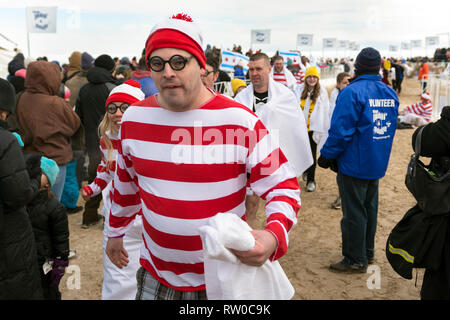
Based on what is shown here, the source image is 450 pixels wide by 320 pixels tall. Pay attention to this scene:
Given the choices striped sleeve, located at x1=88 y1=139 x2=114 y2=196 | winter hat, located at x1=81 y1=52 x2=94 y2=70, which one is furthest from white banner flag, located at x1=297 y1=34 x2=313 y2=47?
striped sleeve, located at x1=88 y1=139 x2=114 y2=196

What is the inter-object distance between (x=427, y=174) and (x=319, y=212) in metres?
3.93

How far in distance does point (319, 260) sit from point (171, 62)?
3.94 m

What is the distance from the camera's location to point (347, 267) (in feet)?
15.0

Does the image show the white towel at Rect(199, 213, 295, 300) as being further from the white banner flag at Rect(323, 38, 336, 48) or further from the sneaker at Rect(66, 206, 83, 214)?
the white banner flag at Rect(323, 38, 336, 48)

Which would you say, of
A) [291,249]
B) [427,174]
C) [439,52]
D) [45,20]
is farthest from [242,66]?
[439,52]

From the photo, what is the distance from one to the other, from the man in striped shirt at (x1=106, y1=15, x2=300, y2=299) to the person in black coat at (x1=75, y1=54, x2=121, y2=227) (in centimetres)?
435

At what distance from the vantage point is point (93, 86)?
611cm

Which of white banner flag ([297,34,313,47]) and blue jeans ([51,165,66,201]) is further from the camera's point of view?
white banner flag ([297,34,313,47])

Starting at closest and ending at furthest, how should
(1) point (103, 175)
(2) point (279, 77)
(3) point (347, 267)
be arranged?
1. (1) point (103, 175)
2. (3) point (347, 267)
3. (2) point (279, 77)

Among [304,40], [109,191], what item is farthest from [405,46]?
[109,191]

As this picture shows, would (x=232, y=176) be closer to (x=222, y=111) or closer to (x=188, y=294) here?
(x=222, y=111)

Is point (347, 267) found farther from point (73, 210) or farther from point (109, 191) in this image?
point (73, 210)

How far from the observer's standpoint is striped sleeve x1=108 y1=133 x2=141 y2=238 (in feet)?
7.05

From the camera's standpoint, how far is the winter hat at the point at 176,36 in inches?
70.4
